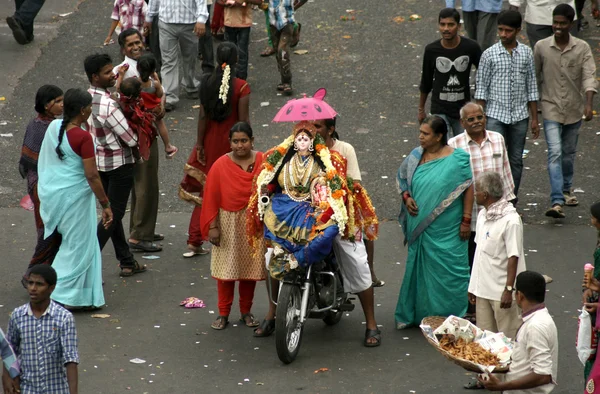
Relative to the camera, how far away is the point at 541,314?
18.9 feet

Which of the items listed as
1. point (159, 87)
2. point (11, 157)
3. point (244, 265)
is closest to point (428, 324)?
point (244, 265)

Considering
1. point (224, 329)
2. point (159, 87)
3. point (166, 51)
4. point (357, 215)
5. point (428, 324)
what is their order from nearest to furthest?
point (428, 324) → point (357, 215) → point (224, 329) → point (159, 87) → point (166, 51)

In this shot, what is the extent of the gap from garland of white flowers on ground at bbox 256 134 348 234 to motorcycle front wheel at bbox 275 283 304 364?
58cm

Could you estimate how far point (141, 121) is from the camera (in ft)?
29.9

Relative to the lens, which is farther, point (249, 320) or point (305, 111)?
point (249, 320)

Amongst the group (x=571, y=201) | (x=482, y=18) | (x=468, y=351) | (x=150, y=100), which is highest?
(x=482, y=18)

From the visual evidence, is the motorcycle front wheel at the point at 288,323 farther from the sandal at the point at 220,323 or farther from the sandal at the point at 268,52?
the sandal at the point at 268,52

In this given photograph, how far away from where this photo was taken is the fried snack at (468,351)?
615 centimetres

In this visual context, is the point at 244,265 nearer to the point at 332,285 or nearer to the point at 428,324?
the point at 332,285

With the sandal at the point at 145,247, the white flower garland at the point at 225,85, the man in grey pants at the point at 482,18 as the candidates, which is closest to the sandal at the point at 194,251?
the sandal at the point at 145,247

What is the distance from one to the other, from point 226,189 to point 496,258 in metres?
2.24

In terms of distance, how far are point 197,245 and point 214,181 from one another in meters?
1.86

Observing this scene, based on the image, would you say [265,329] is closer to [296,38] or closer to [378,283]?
[378,283]

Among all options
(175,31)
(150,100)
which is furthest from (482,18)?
(150,100)
